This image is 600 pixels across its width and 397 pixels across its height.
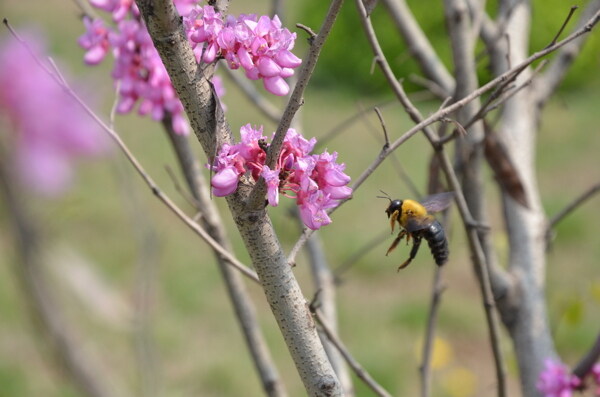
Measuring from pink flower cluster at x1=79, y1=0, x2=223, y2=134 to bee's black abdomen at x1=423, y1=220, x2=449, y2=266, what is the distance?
1.71 ft

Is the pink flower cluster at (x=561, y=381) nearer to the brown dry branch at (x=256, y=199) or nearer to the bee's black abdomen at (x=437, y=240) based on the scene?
the bee's black abdomen at (x=437, y=240)

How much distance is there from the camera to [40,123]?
1.38 meters

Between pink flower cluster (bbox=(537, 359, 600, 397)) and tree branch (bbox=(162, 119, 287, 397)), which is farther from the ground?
tree branch (bbox=(162, 119, 287, 397))

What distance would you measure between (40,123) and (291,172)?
56cm

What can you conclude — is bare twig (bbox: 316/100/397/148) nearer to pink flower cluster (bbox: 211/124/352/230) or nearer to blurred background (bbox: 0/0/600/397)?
blurred background (bbox: 0/0/600/397)

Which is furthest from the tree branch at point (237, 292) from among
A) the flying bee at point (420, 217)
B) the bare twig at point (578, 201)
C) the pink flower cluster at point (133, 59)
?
the bare twig at point (578, 201)

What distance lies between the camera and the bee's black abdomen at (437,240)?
65.5 inches

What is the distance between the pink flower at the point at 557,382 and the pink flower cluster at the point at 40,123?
1.06m

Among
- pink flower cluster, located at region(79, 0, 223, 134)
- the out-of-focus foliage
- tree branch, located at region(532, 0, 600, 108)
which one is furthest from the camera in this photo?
the out-of-focus foliage

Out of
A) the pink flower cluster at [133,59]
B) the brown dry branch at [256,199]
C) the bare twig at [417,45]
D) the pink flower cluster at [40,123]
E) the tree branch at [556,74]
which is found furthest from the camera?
the tree branch at [556,74]

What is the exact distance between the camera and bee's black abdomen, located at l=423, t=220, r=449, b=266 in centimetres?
166

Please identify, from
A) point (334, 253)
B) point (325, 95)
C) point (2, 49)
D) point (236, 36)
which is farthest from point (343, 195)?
point (325, 95)

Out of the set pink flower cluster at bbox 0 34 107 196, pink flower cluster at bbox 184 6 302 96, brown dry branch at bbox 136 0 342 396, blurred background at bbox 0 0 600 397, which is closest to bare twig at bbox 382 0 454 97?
blurred background at bbox 0 0 600 397

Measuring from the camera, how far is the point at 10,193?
0.82 metres
